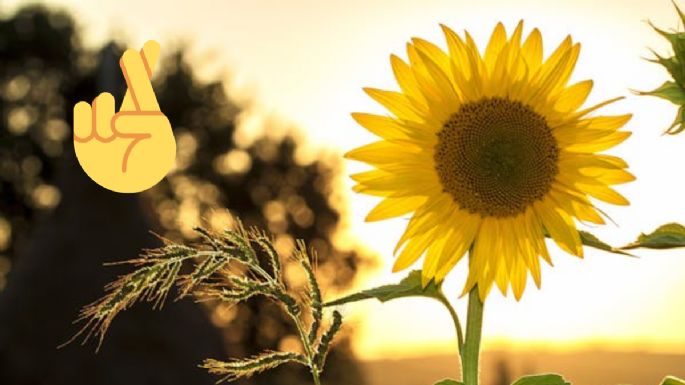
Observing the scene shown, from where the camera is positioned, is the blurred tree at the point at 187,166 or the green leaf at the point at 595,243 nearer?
the green leaf at the point at 595,243

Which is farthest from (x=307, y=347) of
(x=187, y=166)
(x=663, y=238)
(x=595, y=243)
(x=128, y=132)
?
(x=187, y=166)

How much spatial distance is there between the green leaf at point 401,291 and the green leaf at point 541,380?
7.5 inches

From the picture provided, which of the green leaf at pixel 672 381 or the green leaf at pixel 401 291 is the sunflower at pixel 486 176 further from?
the green leaf at pixel 672 381

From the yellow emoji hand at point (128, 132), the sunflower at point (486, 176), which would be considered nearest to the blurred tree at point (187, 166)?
the yellow emoji hand at point (128, 132)

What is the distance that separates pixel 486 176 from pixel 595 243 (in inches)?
15.2

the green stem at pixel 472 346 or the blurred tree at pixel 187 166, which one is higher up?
the green stem at pixel 472 346

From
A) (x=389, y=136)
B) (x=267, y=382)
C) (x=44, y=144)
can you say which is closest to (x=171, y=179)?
(x=44, y=144)

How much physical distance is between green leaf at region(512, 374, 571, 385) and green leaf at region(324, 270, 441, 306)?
190 millimetres

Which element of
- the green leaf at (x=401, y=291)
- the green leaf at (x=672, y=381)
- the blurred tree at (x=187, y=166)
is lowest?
the blurred tree at (x=187, y=166)

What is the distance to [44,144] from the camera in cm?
3212

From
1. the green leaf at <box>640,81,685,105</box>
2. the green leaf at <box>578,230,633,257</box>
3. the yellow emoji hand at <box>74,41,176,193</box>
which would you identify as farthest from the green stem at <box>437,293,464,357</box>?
the yellow emoji hand at <box>74,41,176,193</box>

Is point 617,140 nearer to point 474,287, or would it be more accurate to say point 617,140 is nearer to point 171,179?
point 474,287

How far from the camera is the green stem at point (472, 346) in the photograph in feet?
5.33

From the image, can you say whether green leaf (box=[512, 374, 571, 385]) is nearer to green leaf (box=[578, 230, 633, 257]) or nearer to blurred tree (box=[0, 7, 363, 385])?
green leaf (box=[578, 230, 633, 257])
